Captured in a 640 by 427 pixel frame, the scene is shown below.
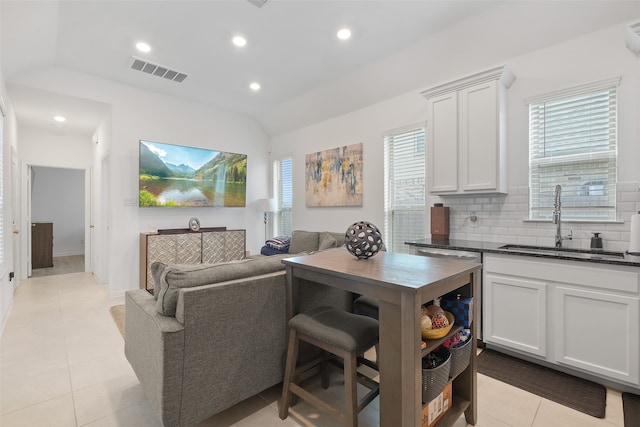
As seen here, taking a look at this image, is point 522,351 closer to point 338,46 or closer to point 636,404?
point 636,404

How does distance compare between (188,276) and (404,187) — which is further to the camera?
(404,187)

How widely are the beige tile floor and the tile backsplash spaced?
4.01 ft

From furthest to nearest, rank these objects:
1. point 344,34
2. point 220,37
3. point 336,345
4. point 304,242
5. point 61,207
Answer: point 61,207 < point 304,242 < point 220,37 < point 344,34 < point 336,345

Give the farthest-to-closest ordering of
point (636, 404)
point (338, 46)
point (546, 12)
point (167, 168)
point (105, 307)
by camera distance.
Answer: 1. point (167, 168)
2. point (105, 307)
3. point (338, 46)
4. point (546, 12)
5. point (636, 404)

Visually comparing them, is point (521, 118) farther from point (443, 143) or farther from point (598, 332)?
point (598, 332)

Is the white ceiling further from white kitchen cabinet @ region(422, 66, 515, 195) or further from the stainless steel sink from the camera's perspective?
the stainless steel sink

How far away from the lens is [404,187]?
409cm

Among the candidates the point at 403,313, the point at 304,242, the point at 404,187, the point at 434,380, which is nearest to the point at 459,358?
the point at 434,380

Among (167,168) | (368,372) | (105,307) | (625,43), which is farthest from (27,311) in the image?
(625,43)

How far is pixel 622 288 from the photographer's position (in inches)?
79.3

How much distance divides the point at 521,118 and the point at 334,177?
A: 2662 millimetres

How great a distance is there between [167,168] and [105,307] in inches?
87.6

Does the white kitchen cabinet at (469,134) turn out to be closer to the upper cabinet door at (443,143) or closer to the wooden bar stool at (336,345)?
the upper cabinet door at (443,143)

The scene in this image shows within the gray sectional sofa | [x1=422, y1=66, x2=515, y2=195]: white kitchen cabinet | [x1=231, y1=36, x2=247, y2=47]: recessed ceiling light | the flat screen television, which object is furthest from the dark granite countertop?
the flat screen television
